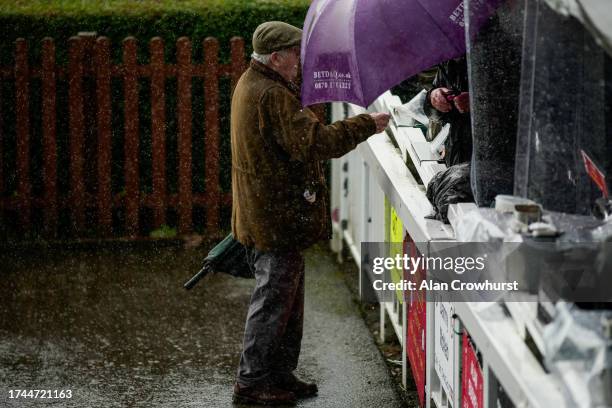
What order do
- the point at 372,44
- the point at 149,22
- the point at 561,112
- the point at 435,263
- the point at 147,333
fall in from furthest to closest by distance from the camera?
the point at 149,22, the point at 147,333, the point at 372,44, the point at 435,263, the point at 561,112

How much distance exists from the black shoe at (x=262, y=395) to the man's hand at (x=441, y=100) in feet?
5.16

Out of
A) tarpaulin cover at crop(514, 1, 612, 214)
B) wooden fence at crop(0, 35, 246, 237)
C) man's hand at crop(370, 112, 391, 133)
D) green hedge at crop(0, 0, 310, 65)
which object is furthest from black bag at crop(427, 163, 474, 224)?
green hedge at crop(0, 0, 310, 65)

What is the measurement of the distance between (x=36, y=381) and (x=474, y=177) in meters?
2.78

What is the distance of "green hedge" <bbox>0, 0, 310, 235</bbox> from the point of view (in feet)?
28.9

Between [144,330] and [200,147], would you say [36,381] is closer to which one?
[144,330]

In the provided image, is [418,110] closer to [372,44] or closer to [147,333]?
[372,44]

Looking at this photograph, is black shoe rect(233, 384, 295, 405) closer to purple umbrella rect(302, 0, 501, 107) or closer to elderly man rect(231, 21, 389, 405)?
elderly man rect(231, 21, 389, 405)

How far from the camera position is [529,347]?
11.5ft

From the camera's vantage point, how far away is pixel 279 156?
17.3ft

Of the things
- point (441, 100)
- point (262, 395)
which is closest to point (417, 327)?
point (262, 395)

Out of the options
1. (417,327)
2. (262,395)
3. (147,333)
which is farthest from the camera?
(147,333)

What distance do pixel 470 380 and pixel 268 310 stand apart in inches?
56.5

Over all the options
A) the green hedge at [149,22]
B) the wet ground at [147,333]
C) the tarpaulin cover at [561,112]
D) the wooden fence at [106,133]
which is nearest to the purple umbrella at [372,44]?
the tarpaulin cover at [561,112]

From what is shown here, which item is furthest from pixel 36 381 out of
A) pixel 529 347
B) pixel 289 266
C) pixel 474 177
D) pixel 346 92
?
pixel 529 347
